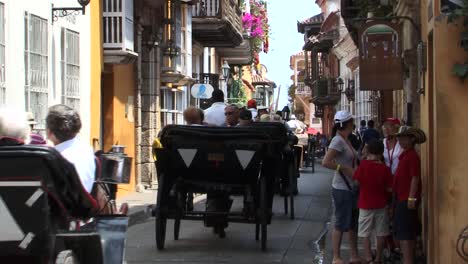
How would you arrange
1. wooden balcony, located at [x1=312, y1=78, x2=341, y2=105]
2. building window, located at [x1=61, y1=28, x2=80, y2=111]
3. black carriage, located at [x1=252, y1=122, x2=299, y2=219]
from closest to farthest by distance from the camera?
black carriage, located at [x1=252, y1=122, x2=299, y2=219]
building window, located at [x1=61, y1=28, x2=80, y2=111]
wooden balcony, located at [x1=312, y1=78, x2=341, y2=105]

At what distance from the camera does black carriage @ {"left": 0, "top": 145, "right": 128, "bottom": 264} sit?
17.7 feet

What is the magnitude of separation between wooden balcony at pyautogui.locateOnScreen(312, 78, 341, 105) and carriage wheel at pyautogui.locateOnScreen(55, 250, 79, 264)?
4630 cm

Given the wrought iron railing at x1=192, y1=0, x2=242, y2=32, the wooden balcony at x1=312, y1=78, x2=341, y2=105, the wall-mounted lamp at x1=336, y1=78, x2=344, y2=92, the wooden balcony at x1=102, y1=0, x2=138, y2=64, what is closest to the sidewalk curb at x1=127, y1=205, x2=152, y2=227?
the wooden balcony at x1=102, y1=0, x2=138, y2=64

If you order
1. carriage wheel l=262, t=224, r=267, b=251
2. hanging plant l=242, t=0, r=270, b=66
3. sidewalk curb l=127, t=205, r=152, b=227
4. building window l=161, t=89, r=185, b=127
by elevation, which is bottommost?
sidewalk curb l=127, t=205, r=152, b=227

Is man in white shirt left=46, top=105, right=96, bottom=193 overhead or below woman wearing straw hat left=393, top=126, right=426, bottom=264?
overhead

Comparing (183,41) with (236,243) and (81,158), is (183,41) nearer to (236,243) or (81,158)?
(236,243)

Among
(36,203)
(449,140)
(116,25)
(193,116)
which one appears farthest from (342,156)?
(116,25)

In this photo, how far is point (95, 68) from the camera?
1792 centimetres

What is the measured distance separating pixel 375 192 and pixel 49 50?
739cm

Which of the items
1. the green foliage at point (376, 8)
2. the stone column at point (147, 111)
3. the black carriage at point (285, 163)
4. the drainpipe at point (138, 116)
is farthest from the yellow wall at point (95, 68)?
the green foliage at point (376, 8)

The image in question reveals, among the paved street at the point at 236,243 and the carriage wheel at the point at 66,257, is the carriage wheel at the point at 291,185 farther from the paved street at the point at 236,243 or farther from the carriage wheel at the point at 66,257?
the carriage wheel at the point at 66,257

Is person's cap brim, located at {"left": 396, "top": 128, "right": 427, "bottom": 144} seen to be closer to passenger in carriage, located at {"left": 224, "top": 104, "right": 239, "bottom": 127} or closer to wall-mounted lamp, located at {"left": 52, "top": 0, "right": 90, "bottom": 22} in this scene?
passenger in carriage, located at {"left": 224, "top": 104, "right": 239, "bottom": 127}

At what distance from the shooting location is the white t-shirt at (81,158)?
21.1ft

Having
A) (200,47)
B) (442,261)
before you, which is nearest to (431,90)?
(442,261)
